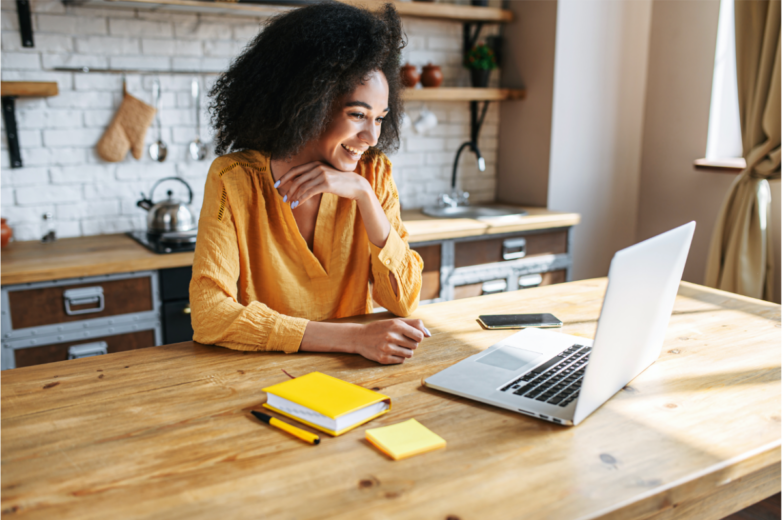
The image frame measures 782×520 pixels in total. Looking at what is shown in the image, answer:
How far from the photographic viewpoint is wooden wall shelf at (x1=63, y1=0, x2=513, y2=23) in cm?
244

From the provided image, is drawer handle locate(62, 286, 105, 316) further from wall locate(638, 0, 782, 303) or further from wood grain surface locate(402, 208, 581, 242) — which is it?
wall locate(638, 0, 782, 303)

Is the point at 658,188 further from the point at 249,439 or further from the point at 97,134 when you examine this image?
the point at 249,439

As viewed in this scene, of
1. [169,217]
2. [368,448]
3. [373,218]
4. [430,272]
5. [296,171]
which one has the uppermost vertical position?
[296,171]

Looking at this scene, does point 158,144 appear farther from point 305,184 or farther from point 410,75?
point 305,184

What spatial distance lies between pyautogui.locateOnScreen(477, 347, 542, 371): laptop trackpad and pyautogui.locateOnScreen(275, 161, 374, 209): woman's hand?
1.81 ft

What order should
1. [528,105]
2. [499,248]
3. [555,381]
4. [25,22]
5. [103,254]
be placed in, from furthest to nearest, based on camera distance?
[528,105] → [499,248] → [25,22] → [103,254] → [555,381]

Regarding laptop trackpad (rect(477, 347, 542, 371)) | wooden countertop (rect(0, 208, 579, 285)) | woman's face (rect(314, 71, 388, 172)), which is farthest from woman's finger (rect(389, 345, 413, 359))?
wooden countertop (rect(0, 208, 579, 285))

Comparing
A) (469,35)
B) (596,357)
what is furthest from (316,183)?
(469,35)

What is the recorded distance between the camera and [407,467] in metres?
Result: 0.84

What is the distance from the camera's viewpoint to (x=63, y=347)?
2.15m

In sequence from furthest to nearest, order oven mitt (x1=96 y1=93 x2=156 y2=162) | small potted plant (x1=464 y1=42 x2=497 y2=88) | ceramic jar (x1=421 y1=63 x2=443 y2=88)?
small potted plant (x1=464 y1=42 x2=497 y2=88) → ceramic jar (x1=421 y1=63 x2=443 y2=88) → oven mitt (x1=96 y1=93 x2=156 y2=162)

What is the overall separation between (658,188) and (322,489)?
10.5 feet

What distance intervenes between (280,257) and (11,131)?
1.56 metres

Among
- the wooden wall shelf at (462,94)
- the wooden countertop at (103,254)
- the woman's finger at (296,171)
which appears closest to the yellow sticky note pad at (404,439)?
the woman's finger at (296,171)
